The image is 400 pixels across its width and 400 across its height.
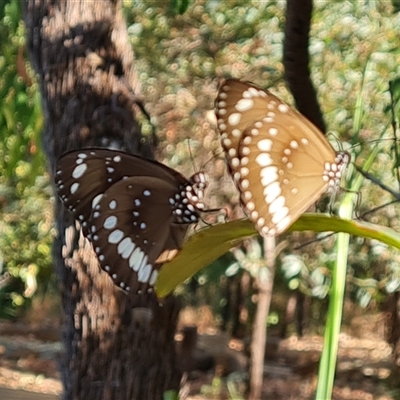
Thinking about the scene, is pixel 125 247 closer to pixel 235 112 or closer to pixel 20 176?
pixel 235 112

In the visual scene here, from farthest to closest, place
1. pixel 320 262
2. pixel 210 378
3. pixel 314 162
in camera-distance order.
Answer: pixel 210 378 → pixel 320 262 → pixel 314 162

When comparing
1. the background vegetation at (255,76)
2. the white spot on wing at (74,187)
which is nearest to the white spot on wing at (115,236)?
the white spot on wing at (74,187)

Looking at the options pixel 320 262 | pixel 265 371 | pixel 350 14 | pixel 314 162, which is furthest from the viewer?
pixel 265 371

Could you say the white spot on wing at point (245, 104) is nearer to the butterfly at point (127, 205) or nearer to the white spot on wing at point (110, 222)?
the butterfly at point (127, 205)

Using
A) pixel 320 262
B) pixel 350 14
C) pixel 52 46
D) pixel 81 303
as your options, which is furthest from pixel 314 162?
pixel 320 262

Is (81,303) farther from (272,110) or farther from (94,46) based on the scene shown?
(272,110)

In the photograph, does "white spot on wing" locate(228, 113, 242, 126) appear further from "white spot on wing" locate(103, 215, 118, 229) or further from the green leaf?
"white spot on wing" locate(103, 215, 118, 229)

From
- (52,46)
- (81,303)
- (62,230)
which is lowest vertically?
(81,303)
